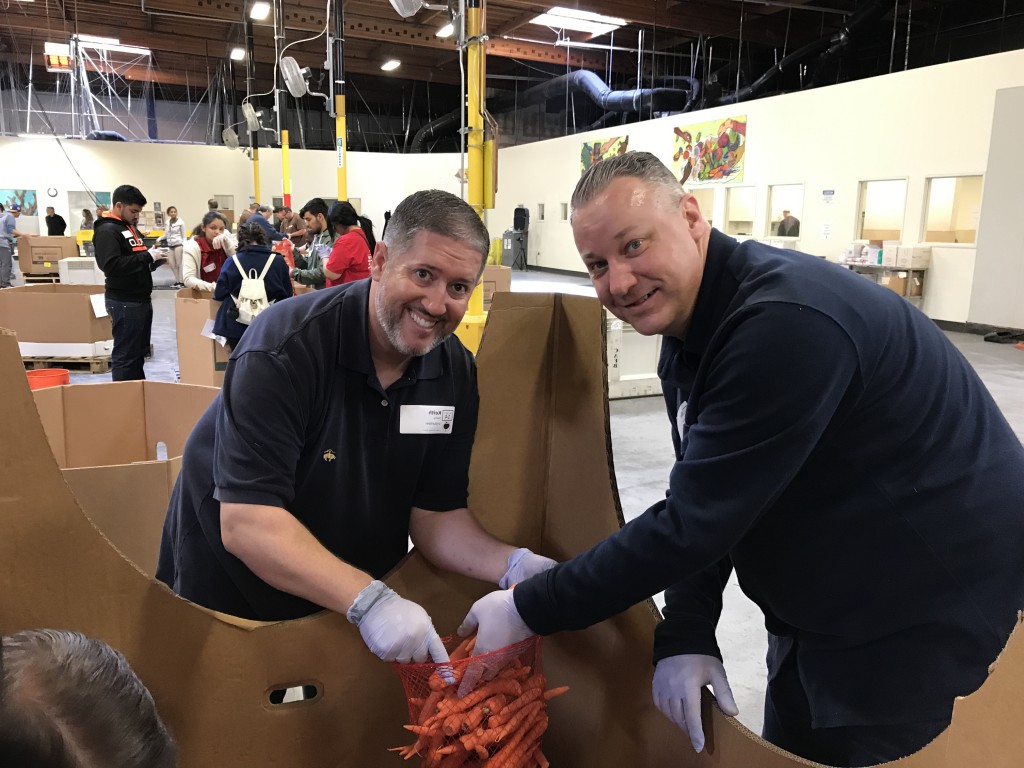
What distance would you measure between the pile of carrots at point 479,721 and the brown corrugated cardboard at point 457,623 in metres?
0.19

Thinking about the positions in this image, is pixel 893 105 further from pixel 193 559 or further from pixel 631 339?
pixel 193 559

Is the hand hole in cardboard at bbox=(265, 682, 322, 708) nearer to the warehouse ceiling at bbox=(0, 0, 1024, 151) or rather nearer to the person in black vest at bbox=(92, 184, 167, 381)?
the person in black vest at bbox=(92, 184, 167, 381)

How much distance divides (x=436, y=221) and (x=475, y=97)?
145 inches

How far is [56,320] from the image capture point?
586cm

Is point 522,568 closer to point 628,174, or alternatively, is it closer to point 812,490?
point 812,490

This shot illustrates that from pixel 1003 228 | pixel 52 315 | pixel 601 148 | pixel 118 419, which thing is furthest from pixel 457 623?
pixel 601 148

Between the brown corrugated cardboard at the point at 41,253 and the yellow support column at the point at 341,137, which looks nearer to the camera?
the yellow support column at the point at 341,137

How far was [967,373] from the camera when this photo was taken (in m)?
1.06

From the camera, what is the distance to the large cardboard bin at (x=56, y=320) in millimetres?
5493

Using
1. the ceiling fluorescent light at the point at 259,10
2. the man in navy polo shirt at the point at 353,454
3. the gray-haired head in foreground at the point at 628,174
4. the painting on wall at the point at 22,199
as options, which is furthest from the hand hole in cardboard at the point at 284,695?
the painting on wall at the point at 22,199

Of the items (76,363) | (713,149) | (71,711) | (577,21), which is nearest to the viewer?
(71,711)

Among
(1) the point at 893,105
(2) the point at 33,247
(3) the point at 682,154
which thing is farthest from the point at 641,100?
(2) the point at 33,247

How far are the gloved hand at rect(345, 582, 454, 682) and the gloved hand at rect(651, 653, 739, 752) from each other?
36cm

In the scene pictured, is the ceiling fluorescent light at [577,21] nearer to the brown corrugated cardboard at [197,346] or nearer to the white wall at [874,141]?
the white wall at [874,141]
